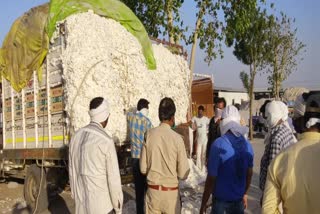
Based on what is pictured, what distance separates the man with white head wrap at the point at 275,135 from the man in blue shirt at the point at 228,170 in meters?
0.17

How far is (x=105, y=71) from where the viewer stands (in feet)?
21.6

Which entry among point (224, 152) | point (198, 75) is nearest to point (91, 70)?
point (224, 152)

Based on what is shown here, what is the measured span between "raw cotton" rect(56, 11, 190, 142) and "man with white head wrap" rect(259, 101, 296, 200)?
3095 millimetres

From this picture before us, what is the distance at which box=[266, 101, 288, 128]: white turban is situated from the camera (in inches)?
159

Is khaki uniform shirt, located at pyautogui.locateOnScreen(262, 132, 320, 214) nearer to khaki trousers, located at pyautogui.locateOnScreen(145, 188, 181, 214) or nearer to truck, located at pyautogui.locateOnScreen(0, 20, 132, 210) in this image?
khaki trousers, located at pyautogui.locateOnScreen(145, 188, 181, 214)

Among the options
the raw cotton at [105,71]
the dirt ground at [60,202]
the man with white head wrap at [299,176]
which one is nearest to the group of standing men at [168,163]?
the man with white head wrap at [299,176]

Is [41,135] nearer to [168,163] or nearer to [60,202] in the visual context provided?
[60,202]

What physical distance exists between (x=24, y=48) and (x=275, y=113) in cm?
497

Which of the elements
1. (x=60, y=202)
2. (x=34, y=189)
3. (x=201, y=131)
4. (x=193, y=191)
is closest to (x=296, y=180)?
(x=34, y=189)

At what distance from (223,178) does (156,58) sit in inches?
169

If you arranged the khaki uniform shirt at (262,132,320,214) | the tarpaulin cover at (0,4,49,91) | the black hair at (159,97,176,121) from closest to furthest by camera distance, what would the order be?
the khaki uniform shirt at (262,132,320,214)
the black hair at (159,97,176,121)
the tarpaulin cover at (0,4,49,91)

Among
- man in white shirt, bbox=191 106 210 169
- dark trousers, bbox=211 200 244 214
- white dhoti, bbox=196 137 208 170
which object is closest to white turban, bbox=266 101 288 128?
dark trousers, bbox=211 200 244 214

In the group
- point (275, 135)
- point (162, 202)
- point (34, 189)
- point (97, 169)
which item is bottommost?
point (34, 189)

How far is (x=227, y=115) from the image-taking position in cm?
402
